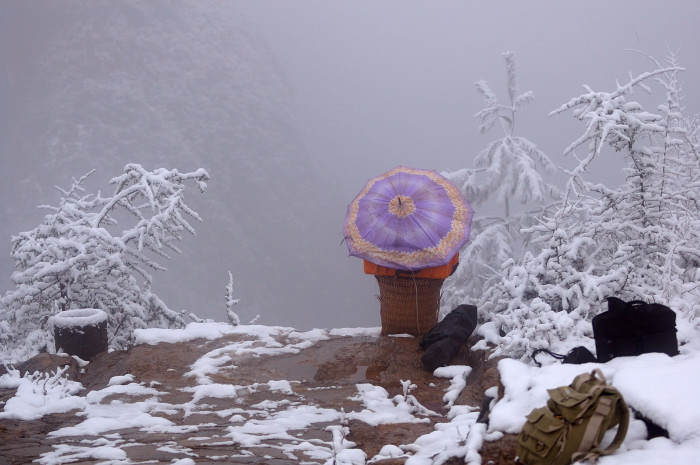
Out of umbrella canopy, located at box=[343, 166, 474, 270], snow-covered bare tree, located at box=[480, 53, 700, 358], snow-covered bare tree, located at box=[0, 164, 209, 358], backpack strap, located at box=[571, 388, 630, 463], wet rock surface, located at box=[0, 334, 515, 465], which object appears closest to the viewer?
backpack strap, located at box=[571, 388, 630, 463]

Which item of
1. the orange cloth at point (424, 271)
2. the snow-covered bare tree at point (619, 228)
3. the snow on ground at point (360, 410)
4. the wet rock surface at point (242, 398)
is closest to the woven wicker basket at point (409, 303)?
the orange cloth at point (424, 271)

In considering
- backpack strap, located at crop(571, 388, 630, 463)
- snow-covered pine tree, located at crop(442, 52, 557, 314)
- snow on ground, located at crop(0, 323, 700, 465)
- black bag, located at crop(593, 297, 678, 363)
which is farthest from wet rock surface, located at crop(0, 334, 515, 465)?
snow-covered pine tree, located at crop(442, 52, 557, 314)

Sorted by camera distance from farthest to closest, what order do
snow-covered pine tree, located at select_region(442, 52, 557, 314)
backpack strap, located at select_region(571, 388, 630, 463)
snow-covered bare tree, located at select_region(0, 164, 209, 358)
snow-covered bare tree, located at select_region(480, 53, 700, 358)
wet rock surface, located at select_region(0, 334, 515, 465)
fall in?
snow-covered pine tree, located at select_region(442, 52, 557, 314) < snow-covered bare tree, located at select_region(0, 164, 209, 358) < snow-covered bare tree, located at select_region(480, 53, 700, 358) < wet rock surface, located at select_region(0, 334, 515, 465) < backpack strap, located at select_region(571, 388, 630, 463)

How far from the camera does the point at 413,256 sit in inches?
240

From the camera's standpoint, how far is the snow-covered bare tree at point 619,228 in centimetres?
547

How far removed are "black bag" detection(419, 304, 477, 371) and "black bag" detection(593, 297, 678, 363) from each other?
221 centimetres

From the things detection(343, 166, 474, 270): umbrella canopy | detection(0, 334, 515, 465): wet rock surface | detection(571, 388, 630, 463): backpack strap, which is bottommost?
detection(0, 334, 515, 465): wet rock surface

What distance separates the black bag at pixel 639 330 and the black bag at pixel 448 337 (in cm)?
221

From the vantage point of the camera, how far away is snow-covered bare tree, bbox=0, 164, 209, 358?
759 cm

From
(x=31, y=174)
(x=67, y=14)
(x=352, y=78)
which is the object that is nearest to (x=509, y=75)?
(x=31, y=174)

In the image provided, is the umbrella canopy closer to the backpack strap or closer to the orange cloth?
the orange cloth

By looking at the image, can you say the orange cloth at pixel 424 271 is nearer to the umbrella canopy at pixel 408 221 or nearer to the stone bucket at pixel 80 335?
the umbrella canopy at pixel 408 221

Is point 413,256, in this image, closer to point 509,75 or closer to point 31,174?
point 509,75

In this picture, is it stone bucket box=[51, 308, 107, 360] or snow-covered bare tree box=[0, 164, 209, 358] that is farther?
snow-covered bare tree box=[0, 164, 209, 358]
